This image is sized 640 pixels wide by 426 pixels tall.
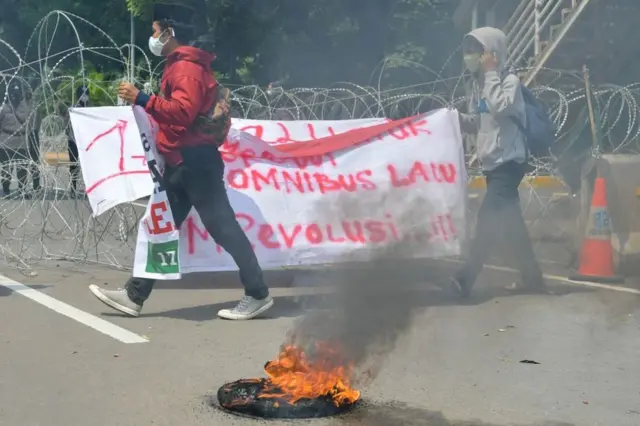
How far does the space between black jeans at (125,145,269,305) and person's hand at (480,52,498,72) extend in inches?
83.2

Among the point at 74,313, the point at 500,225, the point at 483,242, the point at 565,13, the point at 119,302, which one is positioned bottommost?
the point at 74,313

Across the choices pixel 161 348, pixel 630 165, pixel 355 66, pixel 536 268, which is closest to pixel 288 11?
pixel 355 66

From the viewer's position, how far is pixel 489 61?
7.67 metres

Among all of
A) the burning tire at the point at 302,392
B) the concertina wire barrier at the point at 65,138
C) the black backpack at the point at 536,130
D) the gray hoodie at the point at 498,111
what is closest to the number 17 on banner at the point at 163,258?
the concertina wire barrier at the point at 65,138

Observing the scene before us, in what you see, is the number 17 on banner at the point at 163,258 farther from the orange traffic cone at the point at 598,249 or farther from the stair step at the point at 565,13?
the stair step at the point at 565,13

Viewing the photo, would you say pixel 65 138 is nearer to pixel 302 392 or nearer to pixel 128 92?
pixel 128 92

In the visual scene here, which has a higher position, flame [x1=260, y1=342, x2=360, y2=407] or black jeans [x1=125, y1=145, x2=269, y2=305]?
black jeans [x1=125, y1=145, x2=269, y2=305]

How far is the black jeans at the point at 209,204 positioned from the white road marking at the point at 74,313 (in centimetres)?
31

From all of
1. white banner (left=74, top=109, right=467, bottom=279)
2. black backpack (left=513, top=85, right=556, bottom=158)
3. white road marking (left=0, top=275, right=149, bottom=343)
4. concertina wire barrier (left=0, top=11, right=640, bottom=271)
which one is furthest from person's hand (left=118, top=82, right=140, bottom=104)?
black backpack (left=513, top=85, right=556, bottom=158)

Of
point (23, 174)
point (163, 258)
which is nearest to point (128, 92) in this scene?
point (163, 258)

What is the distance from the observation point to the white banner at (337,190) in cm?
785

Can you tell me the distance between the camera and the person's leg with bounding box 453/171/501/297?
782 centimetres

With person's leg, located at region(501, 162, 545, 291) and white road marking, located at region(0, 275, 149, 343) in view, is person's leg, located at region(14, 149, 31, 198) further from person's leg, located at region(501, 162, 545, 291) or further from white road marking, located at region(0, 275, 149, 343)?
person's leg, located at region(501, 162, 545, 291)

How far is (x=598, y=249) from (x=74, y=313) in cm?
425
